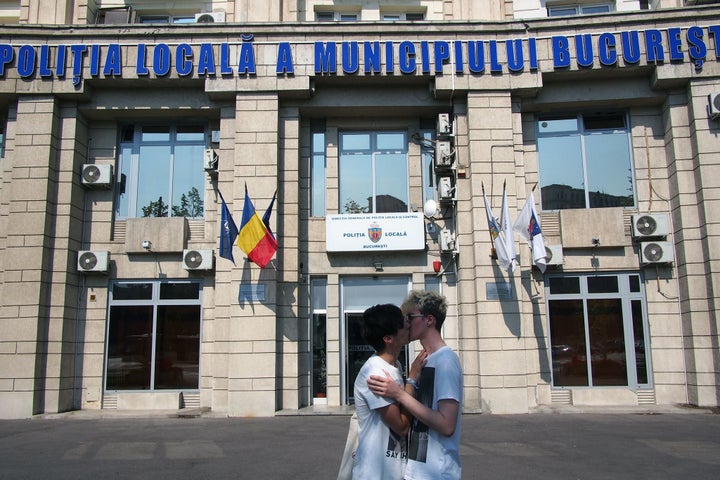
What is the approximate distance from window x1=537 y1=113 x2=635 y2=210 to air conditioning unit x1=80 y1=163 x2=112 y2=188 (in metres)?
10.4

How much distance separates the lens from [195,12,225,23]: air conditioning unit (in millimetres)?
14789

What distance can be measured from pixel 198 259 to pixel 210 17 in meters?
6.17

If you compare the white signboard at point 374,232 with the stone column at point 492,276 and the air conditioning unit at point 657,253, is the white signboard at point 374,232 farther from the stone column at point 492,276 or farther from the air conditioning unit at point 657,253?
the air conditioning unit at point 657,253

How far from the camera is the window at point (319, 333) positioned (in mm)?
13750

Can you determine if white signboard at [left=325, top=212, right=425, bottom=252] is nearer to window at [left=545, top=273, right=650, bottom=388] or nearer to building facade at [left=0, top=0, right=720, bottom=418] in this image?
building facade at [left=0, top=0, right=720, bottom=418]

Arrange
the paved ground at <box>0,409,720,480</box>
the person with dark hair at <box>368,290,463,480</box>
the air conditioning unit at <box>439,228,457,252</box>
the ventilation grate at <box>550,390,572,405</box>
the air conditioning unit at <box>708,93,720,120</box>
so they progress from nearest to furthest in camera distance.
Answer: the person with dark hair at <box>368,290,463,480</box> < the paved ground at <box>0,409,720,480</box> < the air conditioning unit at <box>708,93,720,120</box> < the ventilation grate at <box>550,390,572,405</box> < the air conditioning unit at <box>439,228,457,252</box>

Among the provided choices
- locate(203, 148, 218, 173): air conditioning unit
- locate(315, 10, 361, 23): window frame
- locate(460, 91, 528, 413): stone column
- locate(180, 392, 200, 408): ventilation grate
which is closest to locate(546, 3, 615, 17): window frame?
locate(460, 91, 528, 413): stone column

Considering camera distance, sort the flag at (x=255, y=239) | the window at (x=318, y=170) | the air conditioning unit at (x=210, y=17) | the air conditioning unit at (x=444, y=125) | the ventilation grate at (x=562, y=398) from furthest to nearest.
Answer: the air conditioning unit at (x=210, y=17), the window at (x=318, y=170), the air conditioning unit at (x=444, y=125), the ventilation grate at (x=562, y=398), the flag at (x=255, y=239)

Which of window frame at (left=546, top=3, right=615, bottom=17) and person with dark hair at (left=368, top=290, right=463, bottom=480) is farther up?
window frame at (left=546, top=3, right=615, bottom=17)

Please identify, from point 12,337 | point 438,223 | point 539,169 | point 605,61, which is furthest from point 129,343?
point 605,61

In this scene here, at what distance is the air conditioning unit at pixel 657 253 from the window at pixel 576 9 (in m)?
6.34

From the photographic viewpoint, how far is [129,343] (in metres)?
13.9

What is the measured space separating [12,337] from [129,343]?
7.90ft

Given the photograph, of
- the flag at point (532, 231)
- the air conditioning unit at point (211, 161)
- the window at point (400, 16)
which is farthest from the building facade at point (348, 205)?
the window at point (400, 16)
